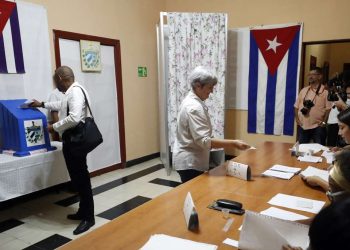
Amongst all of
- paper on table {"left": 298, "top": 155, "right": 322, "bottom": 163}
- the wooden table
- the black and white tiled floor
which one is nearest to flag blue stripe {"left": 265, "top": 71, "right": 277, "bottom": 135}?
the black and white tiled floor

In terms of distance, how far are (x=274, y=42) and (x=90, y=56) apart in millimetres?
2583

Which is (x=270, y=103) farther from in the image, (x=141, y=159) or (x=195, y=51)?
(x=141, y=159)

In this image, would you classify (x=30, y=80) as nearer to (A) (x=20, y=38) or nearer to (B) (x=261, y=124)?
(A) (x=20, y=38)

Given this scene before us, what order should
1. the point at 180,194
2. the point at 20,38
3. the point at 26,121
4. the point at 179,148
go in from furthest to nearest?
the point at 20,38, the point at 26,121, the point at 179,148, the point at 180,194

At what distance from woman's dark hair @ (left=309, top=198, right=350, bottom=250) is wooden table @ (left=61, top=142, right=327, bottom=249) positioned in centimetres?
62

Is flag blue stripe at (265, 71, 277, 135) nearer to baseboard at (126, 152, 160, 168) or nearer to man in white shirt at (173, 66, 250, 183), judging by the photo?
baseboard at (126, 152, 160, 168)

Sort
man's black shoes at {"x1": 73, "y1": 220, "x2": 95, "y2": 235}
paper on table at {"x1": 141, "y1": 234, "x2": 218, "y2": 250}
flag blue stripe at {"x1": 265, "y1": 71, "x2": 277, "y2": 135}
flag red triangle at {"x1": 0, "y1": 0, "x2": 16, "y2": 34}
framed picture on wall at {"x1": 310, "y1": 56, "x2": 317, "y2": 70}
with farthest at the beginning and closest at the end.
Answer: framed picture on wall at {"x1": 310, "y1": 56, "x2": 317, "y2": 70}
flag blue stripe at {"x1": 265, "y1": 71, "x2": 277, "y2": 135}
flag red triangle at {"x1": 0, "y1": 0, "x2": 16, "y2": 34}
man's black shoes at {"x1": 73, "y1": 220, "x2": 95, "y2": 235}
paper on table at {"x1": 141, "y1": 234, "x2": 218, "y2": 250}

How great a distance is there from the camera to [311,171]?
6.38ft

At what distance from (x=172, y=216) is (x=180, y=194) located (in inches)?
10.5

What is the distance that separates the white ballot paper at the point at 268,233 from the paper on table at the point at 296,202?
1.26ft

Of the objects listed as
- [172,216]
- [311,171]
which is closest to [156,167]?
[311,171]

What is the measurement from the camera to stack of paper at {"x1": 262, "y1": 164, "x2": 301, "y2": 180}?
1935mm

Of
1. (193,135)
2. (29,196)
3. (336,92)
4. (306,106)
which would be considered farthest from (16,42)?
(336,92)

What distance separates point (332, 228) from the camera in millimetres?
522
